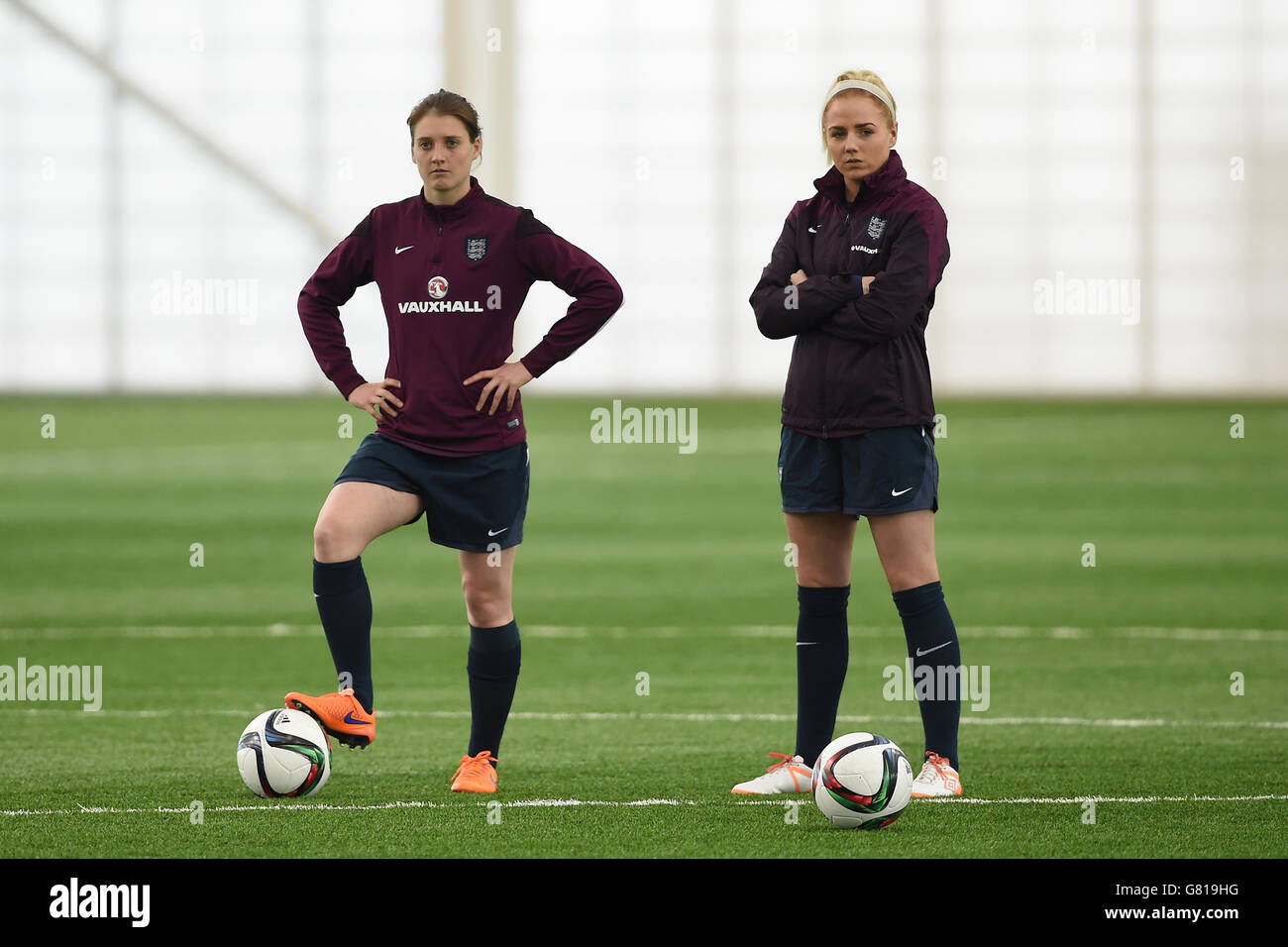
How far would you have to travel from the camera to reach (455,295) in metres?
4.92

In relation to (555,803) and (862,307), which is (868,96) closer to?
(862,307)

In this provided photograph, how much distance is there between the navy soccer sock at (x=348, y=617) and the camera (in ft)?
15.9

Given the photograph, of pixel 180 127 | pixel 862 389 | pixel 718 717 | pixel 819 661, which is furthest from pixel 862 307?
pixel 180 127

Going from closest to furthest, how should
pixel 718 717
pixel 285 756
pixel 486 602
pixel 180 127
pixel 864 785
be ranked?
1. pixel 864 785
2. pixel 285 756
3. pixel 486 602
4. pixel 718 717
5. pixel 180 127

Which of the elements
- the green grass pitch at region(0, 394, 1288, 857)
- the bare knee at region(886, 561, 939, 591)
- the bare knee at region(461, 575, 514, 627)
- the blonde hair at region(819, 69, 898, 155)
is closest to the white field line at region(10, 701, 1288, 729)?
the green grass pitch at region(0, 394, 1288, 857)

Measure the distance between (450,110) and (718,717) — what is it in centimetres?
264

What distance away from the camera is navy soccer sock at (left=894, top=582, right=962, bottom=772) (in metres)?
4.83

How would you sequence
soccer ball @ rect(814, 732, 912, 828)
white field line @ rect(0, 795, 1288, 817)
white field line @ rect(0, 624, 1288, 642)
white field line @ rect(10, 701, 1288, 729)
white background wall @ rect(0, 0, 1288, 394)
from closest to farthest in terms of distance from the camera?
soccer ball @ rect(814, 732, 912, 828) → white field line @ rect(0, 795, 1288, 817) → white field line @ rect(10, 701, 1288, 729) → white field line @ rect(0, 624, 1288, 642) → white background wall @ rect(0, 0, 1288, 394)

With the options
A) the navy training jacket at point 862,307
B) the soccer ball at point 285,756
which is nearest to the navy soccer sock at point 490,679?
the soccer ball at point 285,756

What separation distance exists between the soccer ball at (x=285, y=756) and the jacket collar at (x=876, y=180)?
204cm

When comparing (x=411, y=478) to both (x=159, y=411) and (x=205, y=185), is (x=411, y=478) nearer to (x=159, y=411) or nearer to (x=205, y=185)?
(x=159, y=411)

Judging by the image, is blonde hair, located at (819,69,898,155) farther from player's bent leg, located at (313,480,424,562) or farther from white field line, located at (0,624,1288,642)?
white field line, located at (0,624,1288,642)

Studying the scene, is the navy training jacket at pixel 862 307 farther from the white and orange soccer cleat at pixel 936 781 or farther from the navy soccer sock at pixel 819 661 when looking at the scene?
the white and orange soccer cleat at pixel 936 781

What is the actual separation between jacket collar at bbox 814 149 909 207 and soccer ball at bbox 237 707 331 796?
2041 mm
